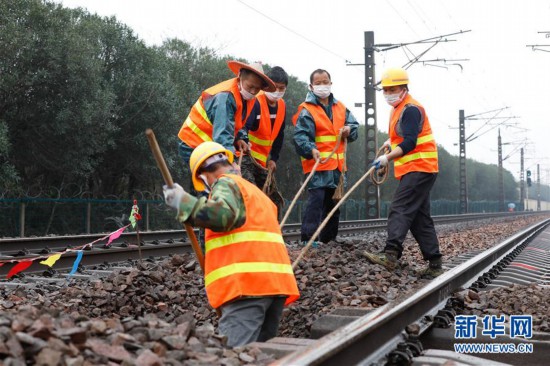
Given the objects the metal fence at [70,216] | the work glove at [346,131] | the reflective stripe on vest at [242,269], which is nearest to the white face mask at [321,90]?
the work glove at [346,131]

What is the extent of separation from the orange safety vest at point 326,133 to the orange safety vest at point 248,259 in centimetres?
432

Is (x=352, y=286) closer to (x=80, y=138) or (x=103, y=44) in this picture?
(x=80, y=138)

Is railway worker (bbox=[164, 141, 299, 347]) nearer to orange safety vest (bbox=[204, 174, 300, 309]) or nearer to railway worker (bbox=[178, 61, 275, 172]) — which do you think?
orange safety vest (bbox=[204, 174, 300, 309])

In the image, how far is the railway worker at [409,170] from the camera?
22.1 feet

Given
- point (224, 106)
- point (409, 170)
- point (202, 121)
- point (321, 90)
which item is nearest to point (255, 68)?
point (224, 106)

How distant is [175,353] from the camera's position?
269cm

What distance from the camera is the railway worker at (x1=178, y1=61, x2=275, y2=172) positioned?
586cm

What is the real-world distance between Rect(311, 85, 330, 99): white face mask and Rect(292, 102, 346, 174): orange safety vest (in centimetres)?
14

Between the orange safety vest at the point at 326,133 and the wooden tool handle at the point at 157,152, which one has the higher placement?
the orange safety vest at the point at 326,133

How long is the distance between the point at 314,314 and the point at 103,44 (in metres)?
20.9

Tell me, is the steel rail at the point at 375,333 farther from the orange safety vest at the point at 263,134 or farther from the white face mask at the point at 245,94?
the orange safety vest at the point at 263,134

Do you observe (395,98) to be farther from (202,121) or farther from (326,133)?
(202,121)

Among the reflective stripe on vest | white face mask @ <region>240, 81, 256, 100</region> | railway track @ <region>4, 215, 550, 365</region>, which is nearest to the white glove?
the reflective stripe on vest

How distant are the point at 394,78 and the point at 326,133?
1.47 m
